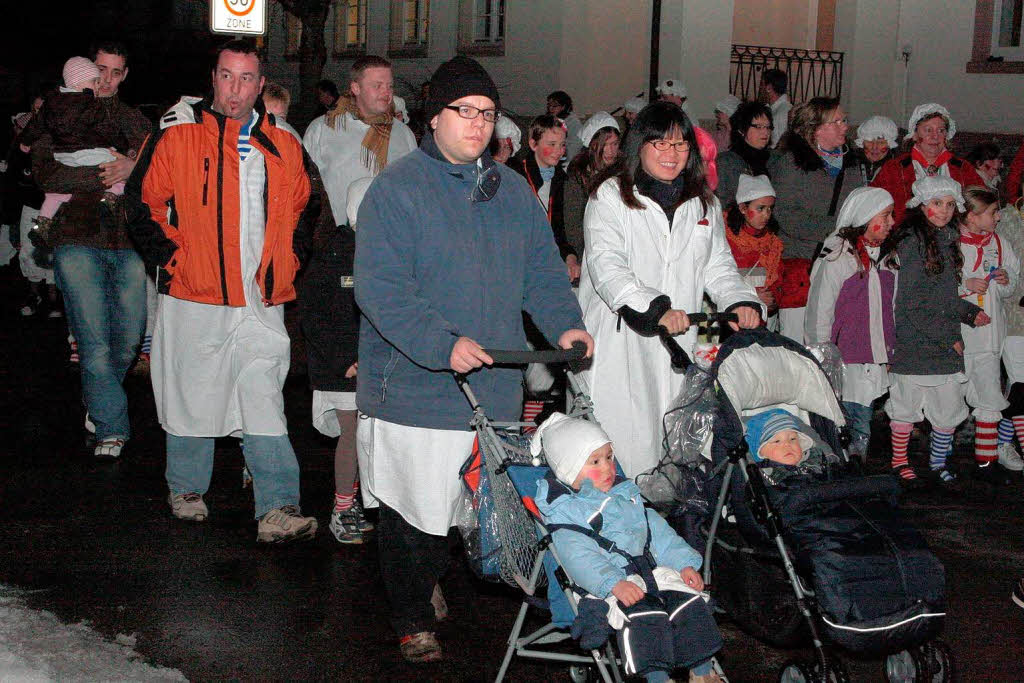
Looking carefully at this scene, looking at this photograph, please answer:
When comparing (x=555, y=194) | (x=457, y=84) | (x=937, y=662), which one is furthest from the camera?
(x=555, y=194)

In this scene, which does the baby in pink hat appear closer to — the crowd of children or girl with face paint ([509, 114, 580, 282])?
the crowd of children

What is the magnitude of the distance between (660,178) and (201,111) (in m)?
2.54

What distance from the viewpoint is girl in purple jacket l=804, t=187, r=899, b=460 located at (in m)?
8.32

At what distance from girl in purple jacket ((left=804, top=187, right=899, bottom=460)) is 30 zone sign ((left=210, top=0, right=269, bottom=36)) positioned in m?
8.21

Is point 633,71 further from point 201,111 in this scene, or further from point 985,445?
point 201,111

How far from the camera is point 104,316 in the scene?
27.8ft

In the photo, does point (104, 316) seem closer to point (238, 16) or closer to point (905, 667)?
point (905, 667)

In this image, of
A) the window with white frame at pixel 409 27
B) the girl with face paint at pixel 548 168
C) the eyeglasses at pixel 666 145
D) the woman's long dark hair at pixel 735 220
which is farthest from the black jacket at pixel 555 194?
the window with white frame at pixel 409 27

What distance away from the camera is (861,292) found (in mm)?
8312

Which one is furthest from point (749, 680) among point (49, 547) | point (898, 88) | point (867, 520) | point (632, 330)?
Answer: point (898, 88)

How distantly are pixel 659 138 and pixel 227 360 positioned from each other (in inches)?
107

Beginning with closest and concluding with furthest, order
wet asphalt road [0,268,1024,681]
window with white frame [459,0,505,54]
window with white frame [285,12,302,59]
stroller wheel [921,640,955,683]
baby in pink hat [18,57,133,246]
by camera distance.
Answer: stroller wheel [921,640,955,683], wet asphalt road [0,268,1024,681], baby in pink hat [18,57,133,246], window with white frame [459,0,505,54], window with white frame [285,12,302,59]

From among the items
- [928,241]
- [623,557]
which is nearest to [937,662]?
[623,557]


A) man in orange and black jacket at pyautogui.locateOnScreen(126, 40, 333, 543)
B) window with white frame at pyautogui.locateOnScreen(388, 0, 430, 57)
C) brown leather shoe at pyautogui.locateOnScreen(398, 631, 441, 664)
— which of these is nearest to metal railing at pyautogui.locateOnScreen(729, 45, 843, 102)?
window with white frame at pyautogui.locateOnScreen(388, 0, 430, 57)
